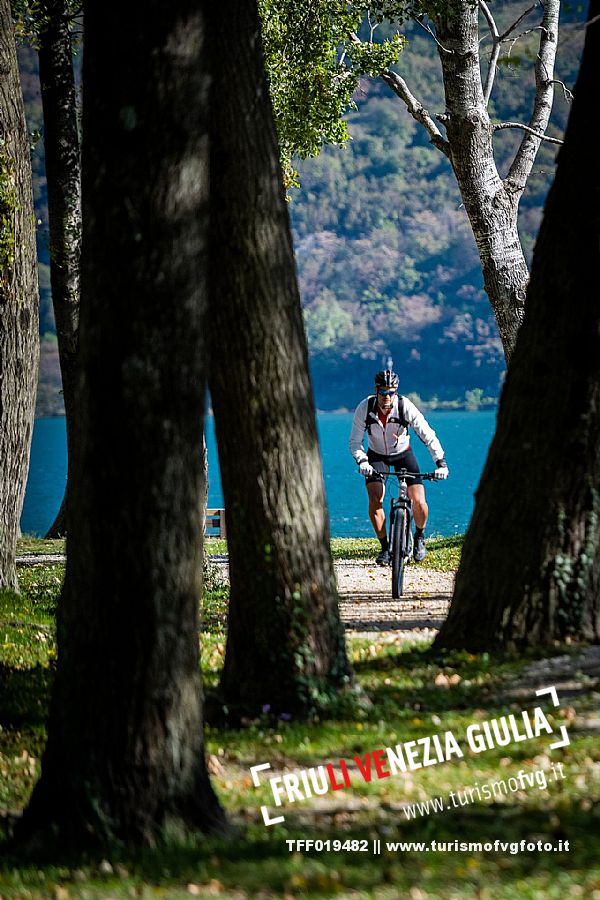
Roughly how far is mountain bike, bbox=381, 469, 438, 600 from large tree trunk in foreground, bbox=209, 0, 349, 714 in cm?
574

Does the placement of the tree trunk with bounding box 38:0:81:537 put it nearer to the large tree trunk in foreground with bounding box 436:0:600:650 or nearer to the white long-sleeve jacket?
the white long-sleeve jacket

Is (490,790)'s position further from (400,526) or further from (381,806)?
(400,526)

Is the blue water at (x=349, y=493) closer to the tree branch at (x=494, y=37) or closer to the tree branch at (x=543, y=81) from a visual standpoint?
the tree branch at (x=494, y=37)

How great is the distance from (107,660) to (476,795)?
1939 mm

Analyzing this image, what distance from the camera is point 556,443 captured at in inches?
285

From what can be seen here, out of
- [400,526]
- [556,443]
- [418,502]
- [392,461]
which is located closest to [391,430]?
[392,461]

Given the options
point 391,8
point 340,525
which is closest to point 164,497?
point 391,8

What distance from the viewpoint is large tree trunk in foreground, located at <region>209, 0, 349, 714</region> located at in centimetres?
661

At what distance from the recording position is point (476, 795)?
5570mm

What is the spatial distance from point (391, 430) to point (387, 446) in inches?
8.3

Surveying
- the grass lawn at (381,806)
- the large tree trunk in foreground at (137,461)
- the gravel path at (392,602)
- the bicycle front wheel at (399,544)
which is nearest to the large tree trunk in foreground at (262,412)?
the grass lawn at (381,806)

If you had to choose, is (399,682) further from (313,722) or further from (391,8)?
(391,8)

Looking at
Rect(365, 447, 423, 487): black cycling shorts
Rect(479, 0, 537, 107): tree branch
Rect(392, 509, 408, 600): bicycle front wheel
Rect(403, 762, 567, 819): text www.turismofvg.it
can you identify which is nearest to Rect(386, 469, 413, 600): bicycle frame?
Rect(392, 509, 408, 600): bicycle front wheel

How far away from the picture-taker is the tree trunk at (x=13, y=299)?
41.7 ft
